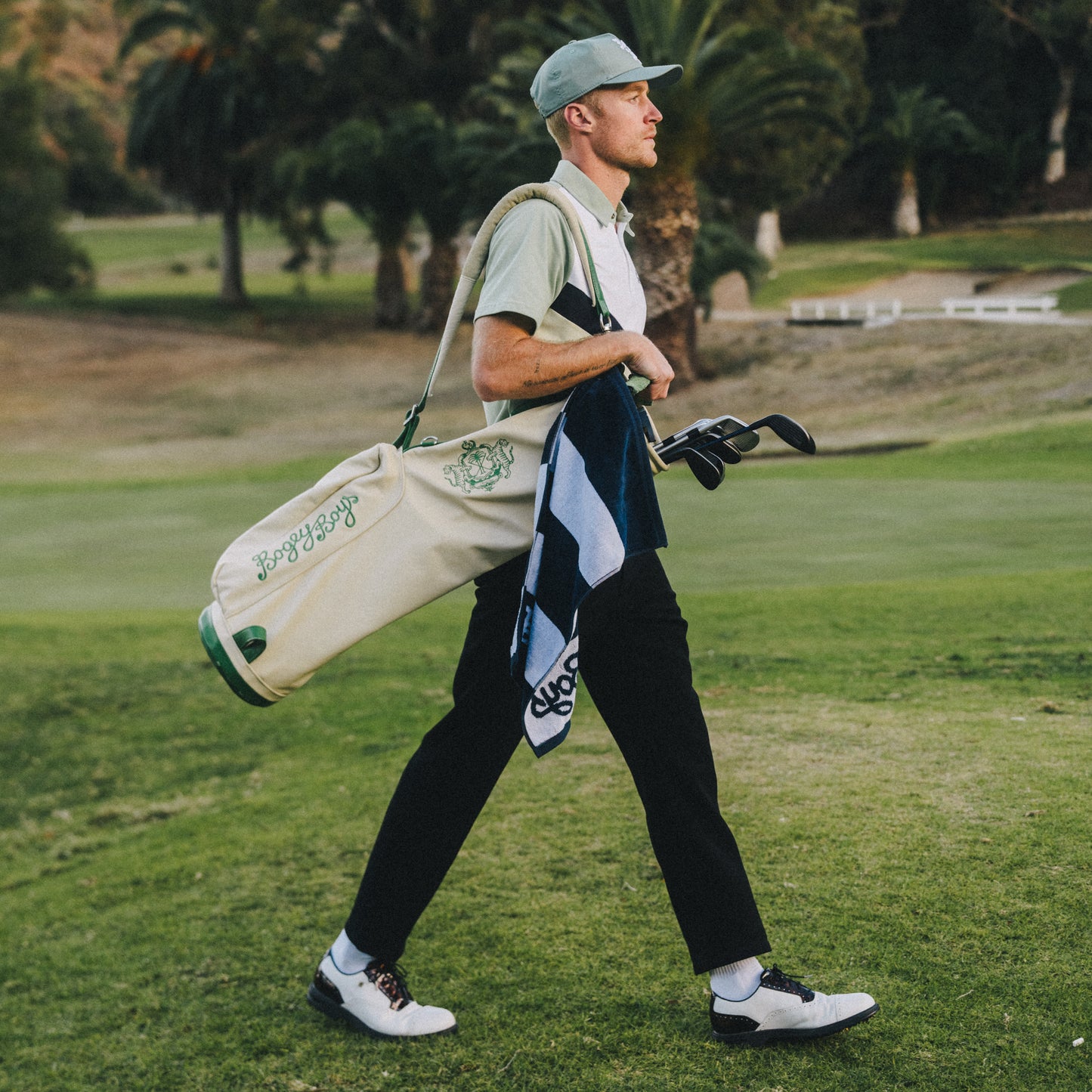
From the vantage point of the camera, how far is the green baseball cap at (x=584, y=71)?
2.70 meters

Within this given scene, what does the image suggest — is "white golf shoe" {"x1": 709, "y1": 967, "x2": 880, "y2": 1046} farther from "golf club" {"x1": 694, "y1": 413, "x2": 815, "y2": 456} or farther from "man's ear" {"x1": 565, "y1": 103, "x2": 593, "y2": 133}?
"man's ear" {"x1": 565, "y1": 103, "x2": 593, "y2": 133}

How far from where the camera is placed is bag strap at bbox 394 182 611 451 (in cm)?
263

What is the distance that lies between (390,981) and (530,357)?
1339 mm

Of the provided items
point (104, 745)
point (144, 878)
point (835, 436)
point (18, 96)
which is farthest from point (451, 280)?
point (144, 878)

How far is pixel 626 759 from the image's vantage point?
2768 mm

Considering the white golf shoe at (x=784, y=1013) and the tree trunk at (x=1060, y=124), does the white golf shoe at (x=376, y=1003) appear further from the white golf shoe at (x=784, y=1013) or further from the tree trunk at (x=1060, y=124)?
the tree trunk at (x=1060, y=124)

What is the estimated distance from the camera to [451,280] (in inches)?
1208

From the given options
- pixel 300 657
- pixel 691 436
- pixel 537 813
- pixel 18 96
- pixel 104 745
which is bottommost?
pixel 104 745

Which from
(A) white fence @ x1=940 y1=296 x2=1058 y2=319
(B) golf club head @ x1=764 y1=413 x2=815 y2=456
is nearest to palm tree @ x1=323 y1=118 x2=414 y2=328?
(A) white fence @ x1=940 y1=296 x2=1058 y2=319

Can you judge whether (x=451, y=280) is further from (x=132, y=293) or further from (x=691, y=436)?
(x=691, y=436)

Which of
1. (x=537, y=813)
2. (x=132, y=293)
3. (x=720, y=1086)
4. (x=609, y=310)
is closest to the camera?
(x=720, y=1086)

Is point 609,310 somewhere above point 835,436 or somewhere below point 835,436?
Answer: above

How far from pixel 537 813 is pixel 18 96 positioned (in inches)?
1246

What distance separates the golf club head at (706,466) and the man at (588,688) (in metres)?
0.18
